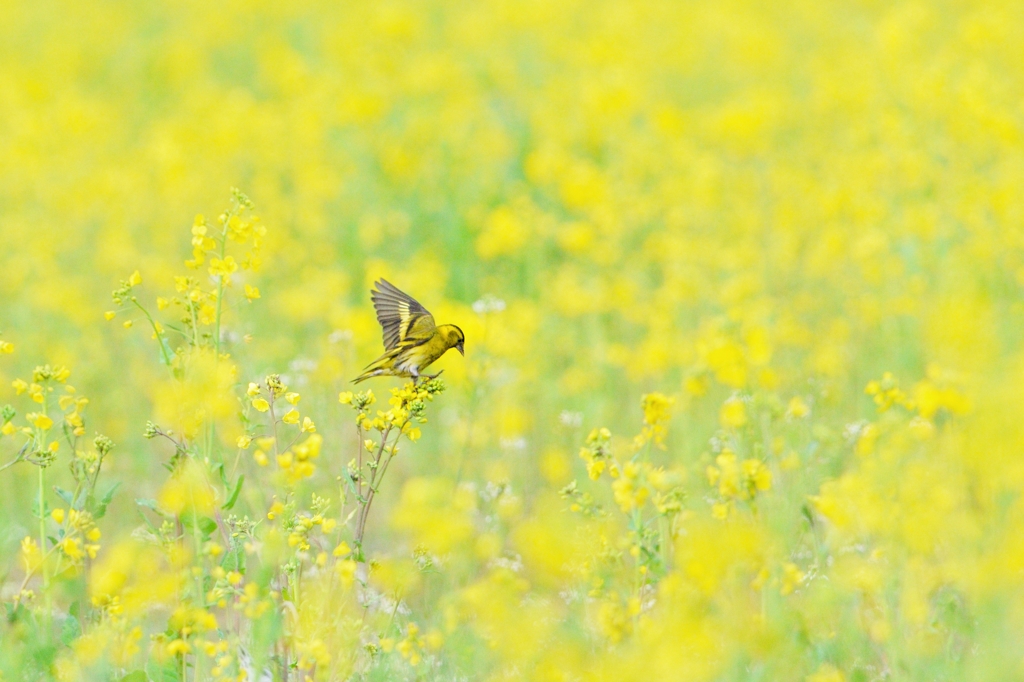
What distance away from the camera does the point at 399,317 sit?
3018 millimetres

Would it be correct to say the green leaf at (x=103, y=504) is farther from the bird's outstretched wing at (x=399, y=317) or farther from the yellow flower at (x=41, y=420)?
the bird's outstretched wing at (x=399, y=317)

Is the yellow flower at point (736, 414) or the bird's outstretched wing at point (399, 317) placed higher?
the bird's outstretched wing at point (399, 317)

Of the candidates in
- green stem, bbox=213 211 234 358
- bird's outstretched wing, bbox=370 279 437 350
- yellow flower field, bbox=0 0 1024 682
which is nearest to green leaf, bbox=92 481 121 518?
yellow flower field, bbox=0 0 1024 682

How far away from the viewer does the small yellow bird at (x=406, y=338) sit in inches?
111

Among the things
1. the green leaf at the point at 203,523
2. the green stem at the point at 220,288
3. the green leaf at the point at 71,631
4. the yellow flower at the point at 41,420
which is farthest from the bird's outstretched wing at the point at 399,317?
the green leaf at the point at 71,631

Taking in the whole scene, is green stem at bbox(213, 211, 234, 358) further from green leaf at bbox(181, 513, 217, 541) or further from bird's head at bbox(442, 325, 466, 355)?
bird's head at bbox(442, 325, 466, 355)

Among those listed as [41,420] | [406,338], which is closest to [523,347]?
[406,338]

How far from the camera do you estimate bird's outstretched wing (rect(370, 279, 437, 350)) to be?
2922 mm

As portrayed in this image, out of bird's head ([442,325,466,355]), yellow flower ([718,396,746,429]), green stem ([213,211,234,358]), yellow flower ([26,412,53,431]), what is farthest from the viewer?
bird's head ([442,325,466,355])

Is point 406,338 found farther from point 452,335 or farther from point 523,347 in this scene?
point 523,347

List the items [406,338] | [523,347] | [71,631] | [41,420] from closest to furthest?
1. [41,420]
2. [71,631]
3. [406,338]
4. [523,347]

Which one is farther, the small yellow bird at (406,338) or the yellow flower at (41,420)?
the small yellow bird at (406,338)

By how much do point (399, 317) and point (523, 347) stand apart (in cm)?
211

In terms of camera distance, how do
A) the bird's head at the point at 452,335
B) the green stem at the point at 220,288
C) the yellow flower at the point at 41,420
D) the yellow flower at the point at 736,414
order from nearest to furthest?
the yellow flower at the point at 41,420
the green stem at the point at 220,288
the yellow flower at the point at 736,414
the bird's head at the point at 452,335
